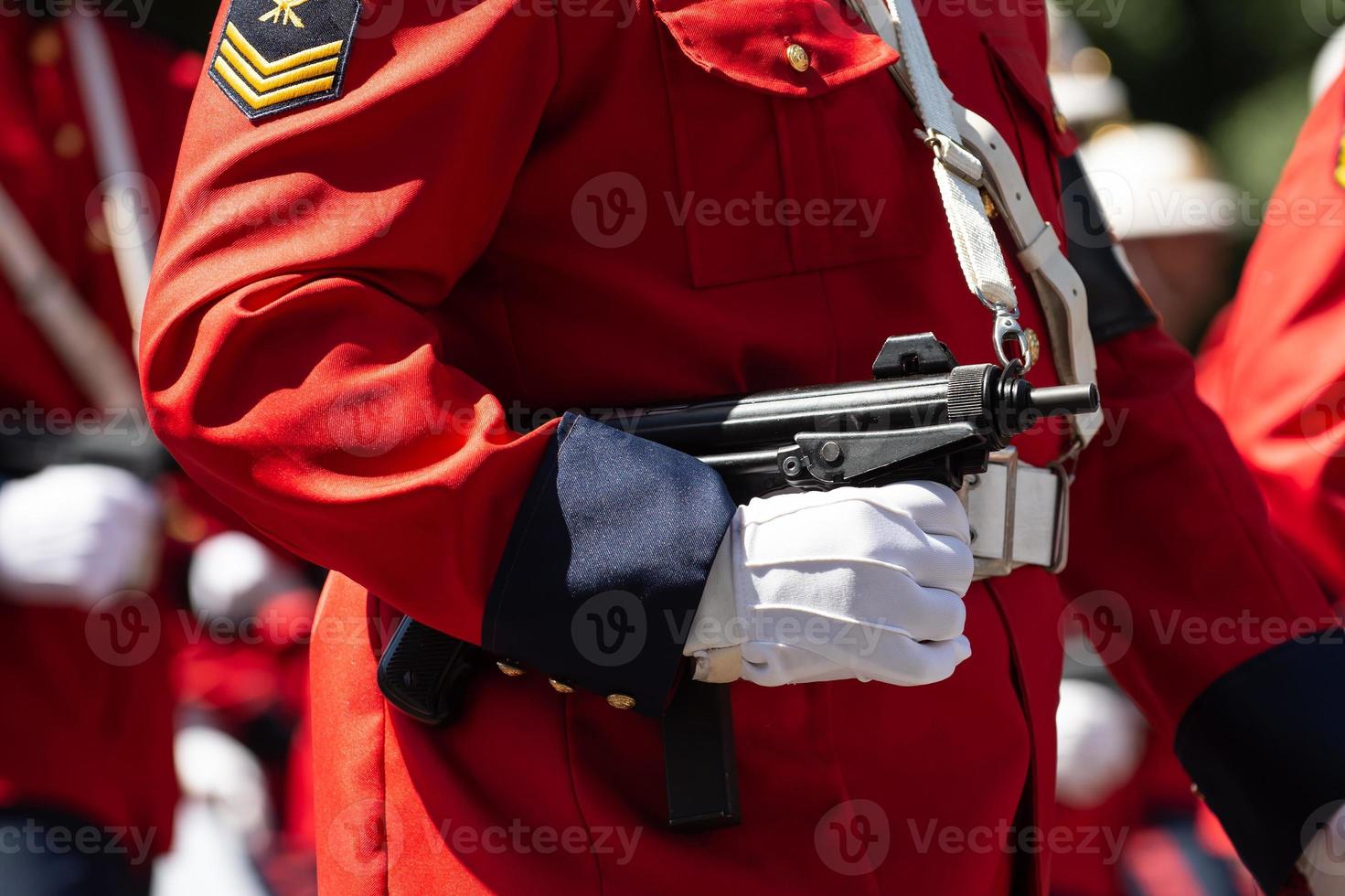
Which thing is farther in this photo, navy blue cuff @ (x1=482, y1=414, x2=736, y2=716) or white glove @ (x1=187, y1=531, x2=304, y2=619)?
white glove @ (x1=187, y1=531, x2=304, y2=619)

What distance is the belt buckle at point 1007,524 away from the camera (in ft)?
5.00

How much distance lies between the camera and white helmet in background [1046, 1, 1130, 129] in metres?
4.47

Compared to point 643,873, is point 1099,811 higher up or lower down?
A: lower down

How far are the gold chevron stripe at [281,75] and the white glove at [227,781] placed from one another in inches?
115

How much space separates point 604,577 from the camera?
1.29 metres

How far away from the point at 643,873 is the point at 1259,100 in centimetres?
563

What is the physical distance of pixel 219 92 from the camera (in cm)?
136

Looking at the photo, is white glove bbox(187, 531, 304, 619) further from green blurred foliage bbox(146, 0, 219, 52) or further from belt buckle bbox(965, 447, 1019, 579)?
belt buckle bbox(965, 447, 1019, 579)

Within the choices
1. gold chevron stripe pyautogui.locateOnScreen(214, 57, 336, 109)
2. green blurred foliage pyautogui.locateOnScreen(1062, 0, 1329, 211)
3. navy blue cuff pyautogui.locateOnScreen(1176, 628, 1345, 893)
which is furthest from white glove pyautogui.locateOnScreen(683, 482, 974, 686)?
green blurred foliage pyautogui.locateOnScreen(1062, 0, 1329, 211)

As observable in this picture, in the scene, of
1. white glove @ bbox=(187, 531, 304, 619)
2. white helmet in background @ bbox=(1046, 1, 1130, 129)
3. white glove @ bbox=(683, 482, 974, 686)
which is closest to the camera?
white glove @ bbox=(683, 482, 974, 686)

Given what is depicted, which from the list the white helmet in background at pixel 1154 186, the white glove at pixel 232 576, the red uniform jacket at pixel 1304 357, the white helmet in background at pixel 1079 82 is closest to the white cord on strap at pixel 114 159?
the white glove at pixel 232 576

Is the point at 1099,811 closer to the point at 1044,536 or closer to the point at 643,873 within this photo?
the point at 1044,536

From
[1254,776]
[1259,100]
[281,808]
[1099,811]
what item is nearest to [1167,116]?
[1259,100]

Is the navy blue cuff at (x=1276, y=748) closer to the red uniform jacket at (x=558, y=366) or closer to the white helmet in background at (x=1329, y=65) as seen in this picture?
the red uniform jacket at (x=558, y=366)
